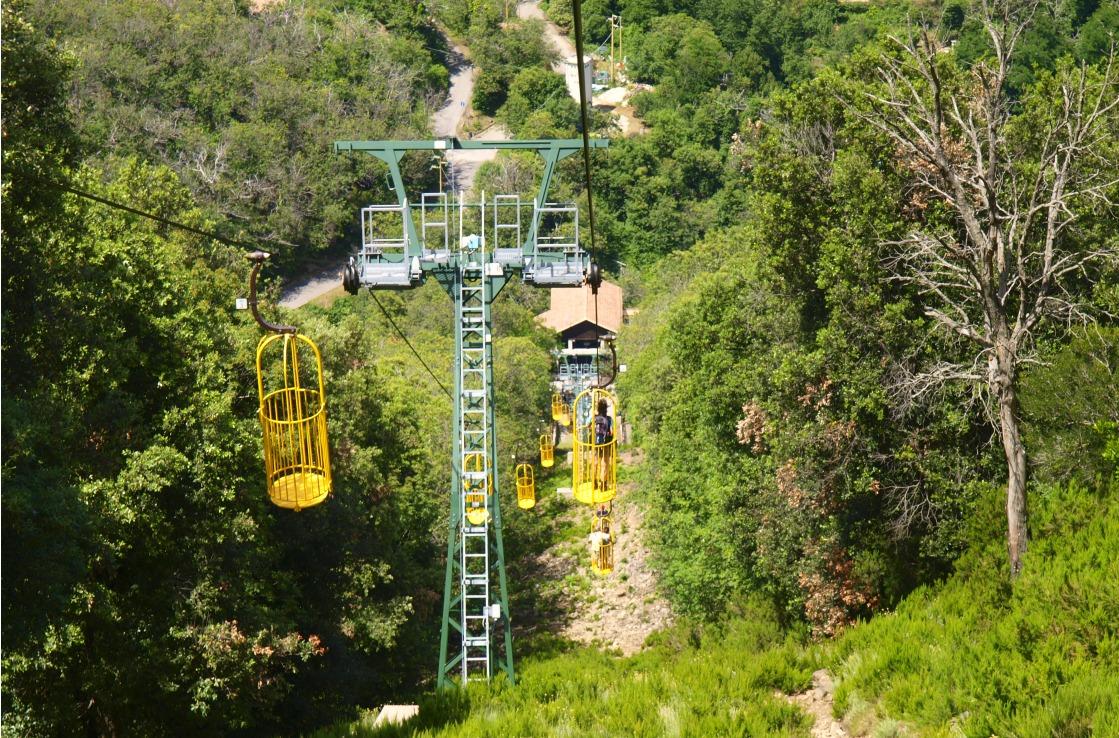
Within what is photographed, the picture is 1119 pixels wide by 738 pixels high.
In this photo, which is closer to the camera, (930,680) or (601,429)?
(930,680)

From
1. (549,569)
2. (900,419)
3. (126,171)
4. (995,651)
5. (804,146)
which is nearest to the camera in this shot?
(995,651)

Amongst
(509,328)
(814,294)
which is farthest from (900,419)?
(509,328)

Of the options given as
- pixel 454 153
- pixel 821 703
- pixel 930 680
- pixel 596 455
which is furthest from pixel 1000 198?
pixel 454 153

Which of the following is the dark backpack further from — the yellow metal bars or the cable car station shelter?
the yellow metal bars

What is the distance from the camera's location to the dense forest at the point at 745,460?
12.3m

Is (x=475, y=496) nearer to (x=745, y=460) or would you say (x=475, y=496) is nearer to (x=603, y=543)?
(x=745, y=460)

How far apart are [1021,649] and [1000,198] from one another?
862 cm

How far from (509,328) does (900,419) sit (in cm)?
4149

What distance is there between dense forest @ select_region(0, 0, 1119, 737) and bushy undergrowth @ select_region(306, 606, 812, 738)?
57 millimetres

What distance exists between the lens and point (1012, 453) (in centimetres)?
1551

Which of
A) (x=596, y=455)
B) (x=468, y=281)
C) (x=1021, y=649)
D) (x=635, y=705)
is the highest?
(x=468, y=281)

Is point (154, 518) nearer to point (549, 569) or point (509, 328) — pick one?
point (549, 569)

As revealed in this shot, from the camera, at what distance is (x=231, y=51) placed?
7438cm

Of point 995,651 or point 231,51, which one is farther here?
point 231,51
